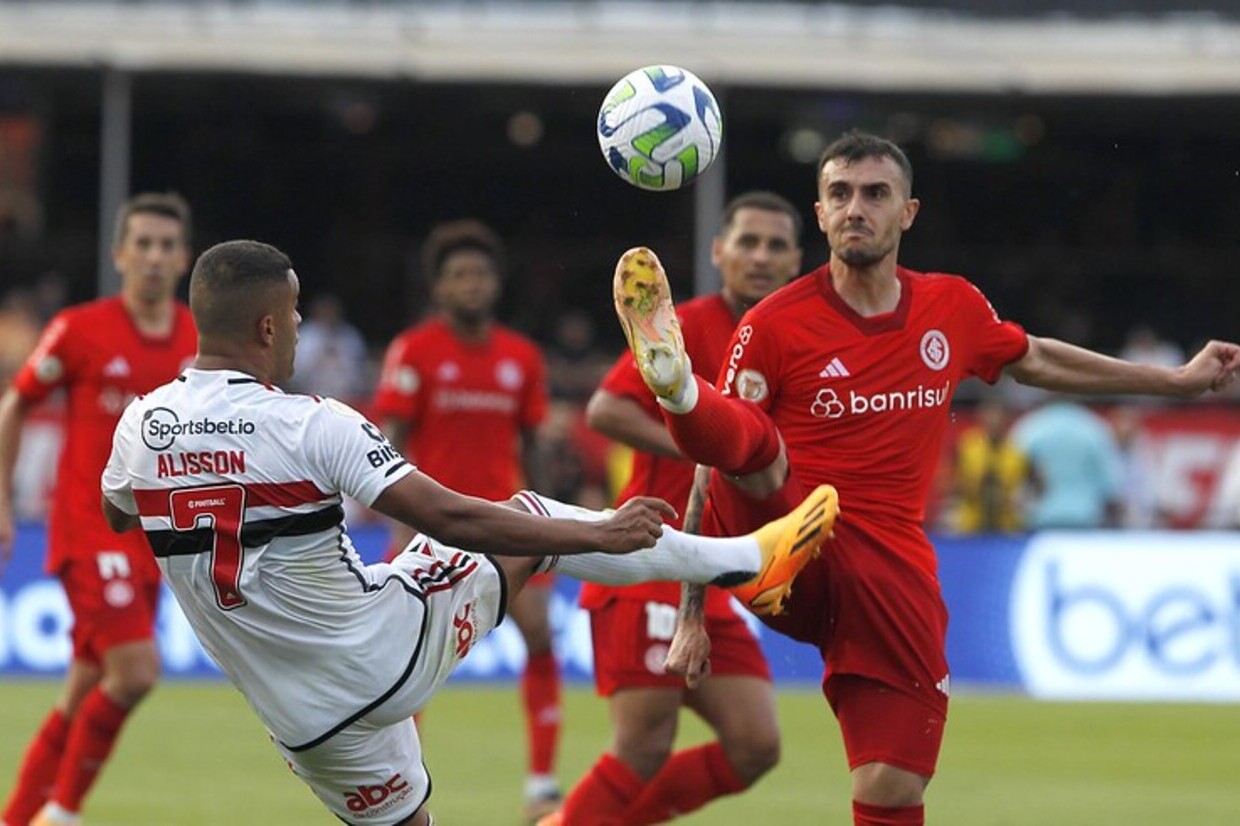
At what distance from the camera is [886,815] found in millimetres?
6926

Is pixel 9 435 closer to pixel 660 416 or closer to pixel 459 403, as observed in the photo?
pixel 459 403

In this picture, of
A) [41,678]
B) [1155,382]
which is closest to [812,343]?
[1155,382]

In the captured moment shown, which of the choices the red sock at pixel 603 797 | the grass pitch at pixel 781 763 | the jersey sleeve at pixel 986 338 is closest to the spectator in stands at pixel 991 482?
the grass pitch at pixel 781 763

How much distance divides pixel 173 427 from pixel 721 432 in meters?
1.49

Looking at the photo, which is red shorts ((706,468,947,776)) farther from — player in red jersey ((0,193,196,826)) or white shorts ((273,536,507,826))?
player in red jersey ((0,193,196,826))

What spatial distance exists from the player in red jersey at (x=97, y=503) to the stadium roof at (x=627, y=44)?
12.3 m

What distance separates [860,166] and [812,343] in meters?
0.55

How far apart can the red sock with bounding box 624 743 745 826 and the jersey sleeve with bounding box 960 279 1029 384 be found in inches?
73.9

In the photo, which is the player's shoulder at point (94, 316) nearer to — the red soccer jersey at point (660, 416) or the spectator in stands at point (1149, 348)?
the red soccer jersey at point (660, 416)

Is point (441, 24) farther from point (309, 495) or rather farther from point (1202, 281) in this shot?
point (309, 495)

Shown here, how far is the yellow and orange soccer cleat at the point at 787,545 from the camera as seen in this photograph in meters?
6.76

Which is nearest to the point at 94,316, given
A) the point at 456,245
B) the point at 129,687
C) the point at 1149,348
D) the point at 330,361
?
the point at 129,687

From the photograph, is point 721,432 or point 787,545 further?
point 787,545

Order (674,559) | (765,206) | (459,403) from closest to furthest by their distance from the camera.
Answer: (674,559) < (765,206) < (459,403)
